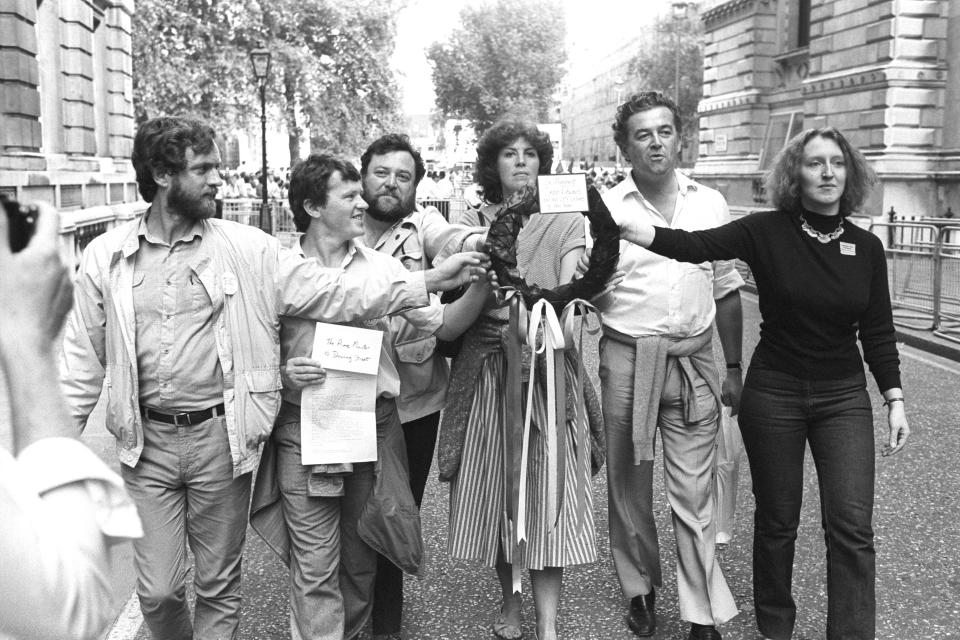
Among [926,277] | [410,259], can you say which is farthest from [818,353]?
[926,277]

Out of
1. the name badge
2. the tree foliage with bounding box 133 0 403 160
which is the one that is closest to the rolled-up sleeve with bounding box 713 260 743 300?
the name badge

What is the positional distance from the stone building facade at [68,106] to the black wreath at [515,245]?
8120 mm

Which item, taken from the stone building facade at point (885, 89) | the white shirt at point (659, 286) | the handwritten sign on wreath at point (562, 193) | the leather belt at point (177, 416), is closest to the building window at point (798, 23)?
the stone building facade at point (885, 89)

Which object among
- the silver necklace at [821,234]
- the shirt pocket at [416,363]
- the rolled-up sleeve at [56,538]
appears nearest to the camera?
the rolled-up sleeve at [56,538]

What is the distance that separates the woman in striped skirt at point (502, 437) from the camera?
393cm

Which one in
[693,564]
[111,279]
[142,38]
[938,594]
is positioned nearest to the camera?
[111,279]

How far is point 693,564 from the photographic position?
4086 millimetres

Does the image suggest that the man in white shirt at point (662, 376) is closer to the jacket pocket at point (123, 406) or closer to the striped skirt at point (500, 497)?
the striped skirt at point (500, 497)

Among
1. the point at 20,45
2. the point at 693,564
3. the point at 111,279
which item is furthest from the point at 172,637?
the point at 20,45

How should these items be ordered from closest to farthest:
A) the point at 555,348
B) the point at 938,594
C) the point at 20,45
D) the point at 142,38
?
the point at 555,348
the point at 938,594
the point at 20,45
the point at 142,38

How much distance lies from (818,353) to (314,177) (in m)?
1.95

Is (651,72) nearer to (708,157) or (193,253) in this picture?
(708,157)

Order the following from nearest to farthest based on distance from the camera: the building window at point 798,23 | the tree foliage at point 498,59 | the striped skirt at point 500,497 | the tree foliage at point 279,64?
the striped skirt at point 500,497, the building window at point 798,23, the tree foliage at point 279,64, the tree foliage at point 498,59

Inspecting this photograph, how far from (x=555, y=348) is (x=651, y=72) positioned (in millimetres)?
58674
